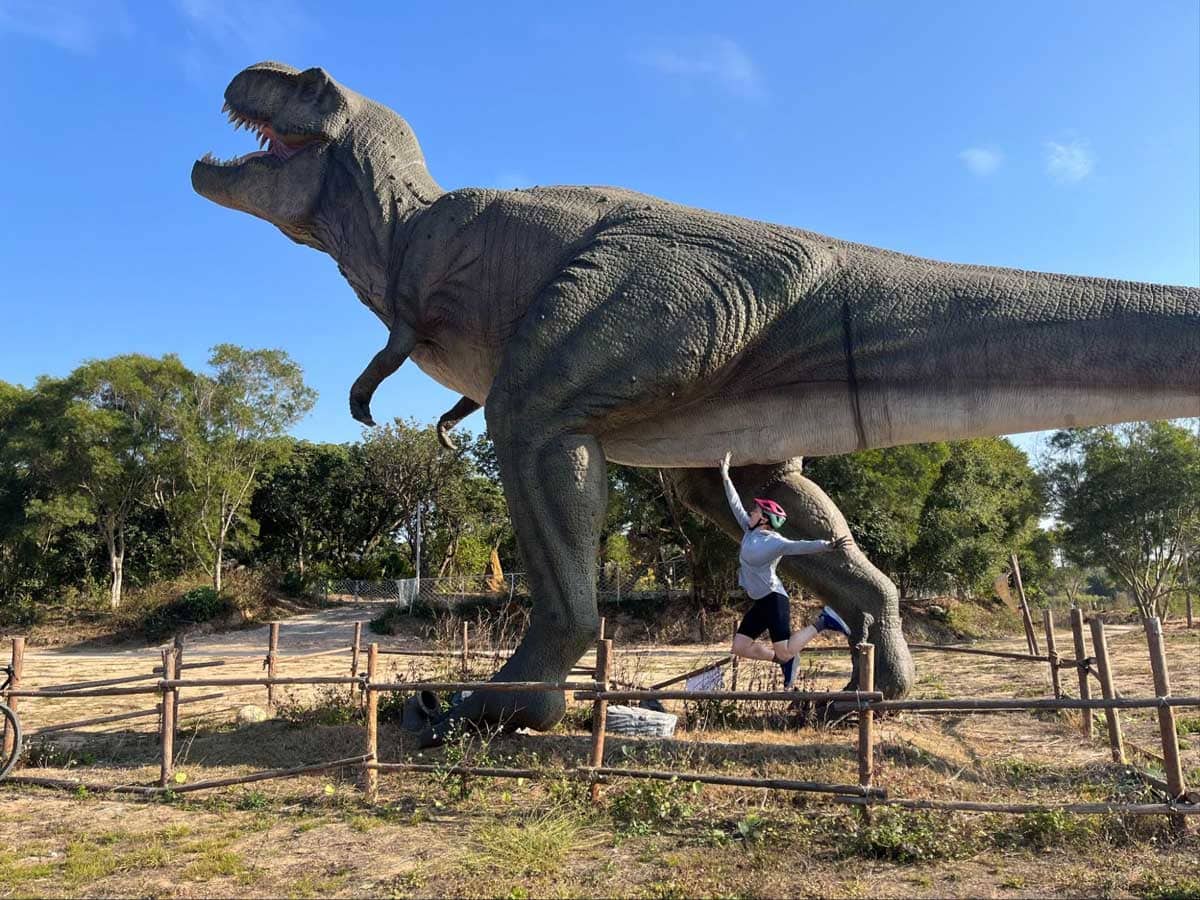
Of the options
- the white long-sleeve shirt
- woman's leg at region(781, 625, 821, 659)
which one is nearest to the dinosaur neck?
the white long-sleeve shirt

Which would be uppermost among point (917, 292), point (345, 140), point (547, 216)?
point (345, 140)

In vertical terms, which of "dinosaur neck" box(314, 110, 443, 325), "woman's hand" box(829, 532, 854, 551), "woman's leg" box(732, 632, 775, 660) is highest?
Answer: "dinosaur neck" box(314, 110, 443, 325)

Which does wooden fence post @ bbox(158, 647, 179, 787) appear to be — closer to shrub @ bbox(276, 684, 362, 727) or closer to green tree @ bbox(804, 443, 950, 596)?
shrub @ bbox(276, 684, 362, 727)

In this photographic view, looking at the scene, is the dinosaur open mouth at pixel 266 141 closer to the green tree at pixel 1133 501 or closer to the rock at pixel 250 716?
the rock at pixel 250 716

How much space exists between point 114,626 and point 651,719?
19.6 m

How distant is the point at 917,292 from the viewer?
4957 mm

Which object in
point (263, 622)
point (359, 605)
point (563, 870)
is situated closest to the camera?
A: point (563, 870)

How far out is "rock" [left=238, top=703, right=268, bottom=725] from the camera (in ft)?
22.3

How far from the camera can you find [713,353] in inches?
195

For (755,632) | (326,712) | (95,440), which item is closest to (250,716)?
(326,712)

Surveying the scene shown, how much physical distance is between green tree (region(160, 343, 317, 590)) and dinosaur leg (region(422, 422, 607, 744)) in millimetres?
19604

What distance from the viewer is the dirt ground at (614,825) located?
3.31 m

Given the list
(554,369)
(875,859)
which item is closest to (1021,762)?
(875,859)

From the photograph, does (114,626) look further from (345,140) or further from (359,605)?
(345,140)
